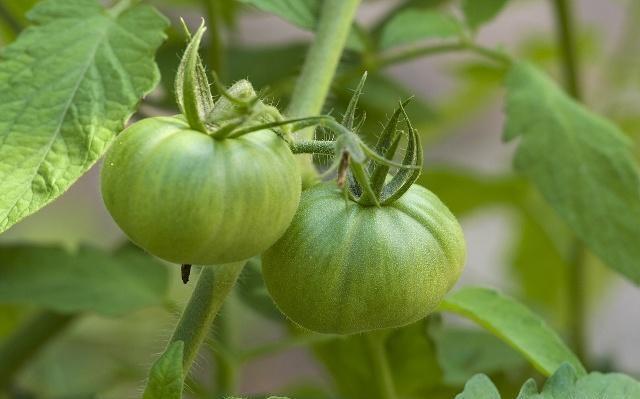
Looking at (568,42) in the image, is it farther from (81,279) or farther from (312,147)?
(312,147)

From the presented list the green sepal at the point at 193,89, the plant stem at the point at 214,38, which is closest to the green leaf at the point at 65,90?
the green sepal at the point at 193,89

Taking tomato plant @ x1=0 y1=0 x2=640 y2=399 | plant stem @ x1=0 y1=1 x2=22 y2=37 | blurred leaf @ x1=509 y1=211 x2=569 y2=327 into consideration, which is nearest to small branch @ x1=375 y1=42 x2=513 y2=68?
tomato plant @ x1=0 y1=0 x2=640 y2=399

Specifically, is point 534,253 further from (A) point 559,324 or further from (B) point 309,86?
(B) point 309,86

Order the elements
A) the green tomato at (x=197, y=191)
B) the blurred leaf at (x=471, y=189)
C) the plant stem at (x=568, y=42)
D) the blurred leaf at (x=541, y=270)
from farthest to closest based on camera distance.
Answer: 1. the blurred leaf at (x=541, y=270)
2. the blurred leaf at (x=471, y=189)
3. the plant stem at (x=568, y=42)
4. the green tomato at (x=197, y=191)

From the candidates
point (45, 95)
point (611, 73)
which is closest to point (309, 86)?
point (45, 95)

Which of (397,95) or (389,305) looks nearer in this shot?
(389,305)

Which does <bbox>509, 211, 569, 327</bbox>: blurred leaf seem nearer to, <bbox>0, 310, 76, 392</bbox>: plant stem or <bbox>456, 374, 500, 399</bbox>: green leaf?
<bbox>0, 310, 76, 392</bbox>: plant stem

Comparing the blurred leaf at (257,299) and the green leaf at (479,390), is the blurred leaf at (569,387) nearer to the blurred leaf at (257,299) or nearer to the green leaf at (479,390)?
the green leaf at (479,390)
